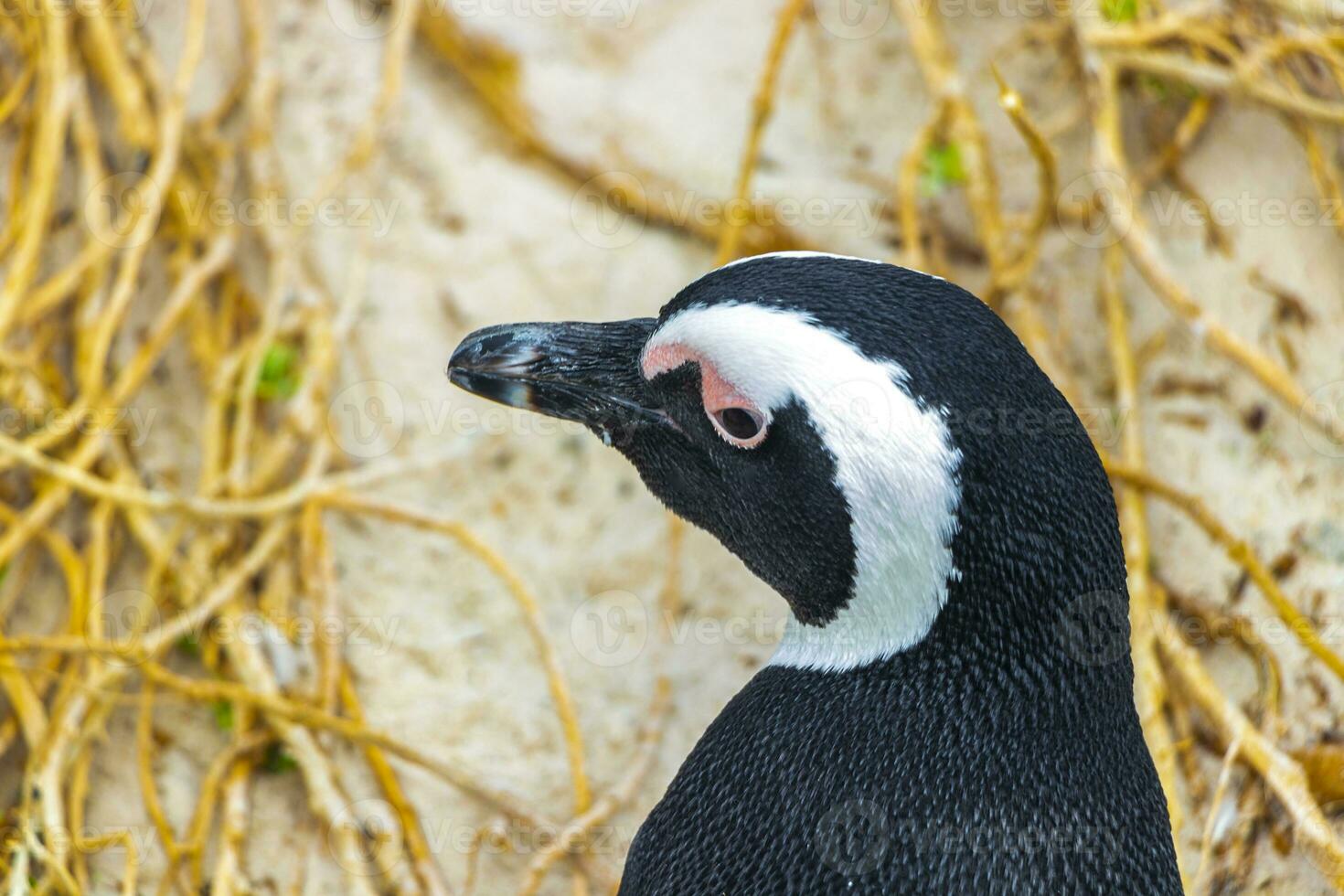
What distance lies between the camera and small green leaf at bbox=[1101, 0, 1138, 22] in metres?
1.97

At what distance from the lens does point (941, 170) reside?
2014 millimetres

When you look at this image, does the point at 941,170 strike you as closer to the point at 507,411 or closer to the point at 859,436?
the point at 507,411

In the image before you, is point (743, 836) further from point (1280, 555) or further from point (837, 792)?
point (1280, 555)

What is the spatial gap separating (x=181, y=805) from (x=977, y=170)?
4.53ft

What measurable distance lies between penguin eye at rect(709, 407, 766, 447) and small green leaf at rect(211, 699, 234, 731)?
961 mm

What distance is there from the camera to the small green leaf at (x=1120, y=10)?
197 cm

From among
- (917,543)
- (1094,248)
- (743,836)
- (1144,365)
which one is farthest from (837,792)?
(1094,248)

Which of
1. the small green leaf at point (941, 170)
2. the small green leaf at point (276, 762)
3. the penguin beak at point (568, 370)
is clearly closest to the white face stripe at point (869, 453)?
the penguin beak at point (568, 370)

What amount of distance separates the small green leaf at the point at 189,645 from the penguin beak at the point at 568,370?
806mm

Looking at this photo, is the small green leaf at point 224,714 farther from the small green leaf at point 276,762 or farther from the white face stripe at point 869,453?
the white face stripe at point 869,453

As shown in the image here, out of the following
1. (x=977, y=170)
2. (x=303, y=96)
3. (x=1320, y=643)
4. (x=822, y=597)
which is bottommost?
(x=303, y=96)

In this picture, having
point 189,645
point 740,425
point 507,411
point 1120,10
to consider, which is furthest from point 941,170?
point 189,645

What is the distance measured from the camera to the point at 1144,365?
192cm

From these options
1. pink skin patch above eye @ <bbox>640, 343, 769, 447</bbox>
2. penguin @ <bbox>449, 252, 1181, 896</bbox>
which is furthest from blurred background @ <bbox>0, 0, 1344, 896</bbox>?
pink skin patch above eye @ <bbox>640, 343, 769, 447</bbox>
